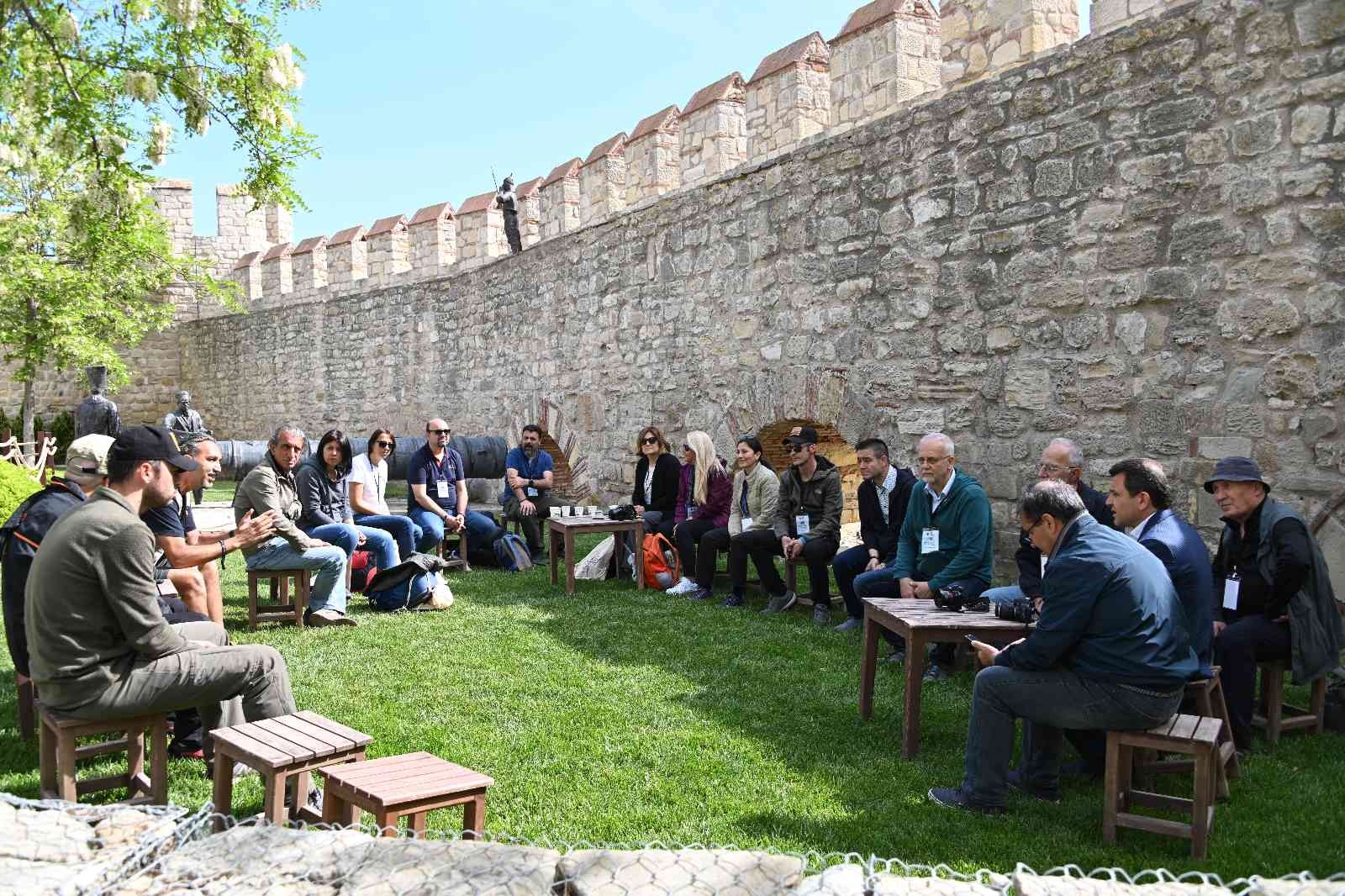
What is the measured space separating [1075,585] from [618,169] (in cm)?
820

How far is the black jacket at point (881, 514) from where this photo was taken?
6.38 metres

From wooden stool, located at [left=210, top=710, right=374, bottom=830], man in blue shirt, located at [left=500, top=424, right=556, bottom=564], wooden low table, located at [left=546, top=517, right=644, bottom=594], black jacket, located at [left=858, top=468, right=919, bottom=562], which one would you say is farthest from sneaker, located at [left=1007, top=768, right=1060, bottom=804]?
man in blue shirt, located at [left=500, top=424, right=556, bottom=564]

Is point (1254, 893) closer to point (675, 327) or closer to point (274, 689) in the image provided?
point (274, 689)

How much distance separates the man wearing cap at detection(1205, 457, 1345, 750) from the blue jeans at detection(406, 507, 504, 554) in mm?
5792

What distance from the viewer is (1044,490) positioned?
3.56 meters

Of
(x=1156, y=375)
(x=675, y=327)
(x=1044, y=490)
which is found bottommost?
(x=1044, y=490)

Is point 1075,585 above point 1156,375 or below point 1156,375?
below

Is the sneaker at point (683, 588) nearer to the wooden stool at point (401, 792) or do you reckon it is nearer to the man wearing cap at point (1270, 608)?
the man wearing cap at point (1270, 608)

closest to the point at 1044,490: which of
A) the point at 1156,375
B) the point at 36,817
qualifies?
the point at 1156,375

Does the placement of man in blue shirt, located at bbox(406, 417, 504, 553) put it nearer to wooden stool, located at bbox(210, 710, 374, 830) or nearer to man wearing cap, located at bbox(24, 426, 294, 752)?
man wearing cap, located at bbox(24, 426, 294, 752)

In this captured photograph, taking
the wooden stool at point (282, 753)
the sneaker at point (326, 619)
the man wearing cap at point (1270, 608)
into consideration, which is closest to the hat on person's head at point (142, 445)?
the wooden stool at point (282, 753)

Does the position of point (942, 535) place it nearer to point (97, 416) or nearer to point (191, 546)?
point (191, 546)

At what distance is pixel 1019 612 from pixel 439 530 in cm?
537

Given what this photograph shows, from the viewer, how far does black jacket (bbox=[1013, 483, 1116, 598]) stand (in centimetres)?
512
